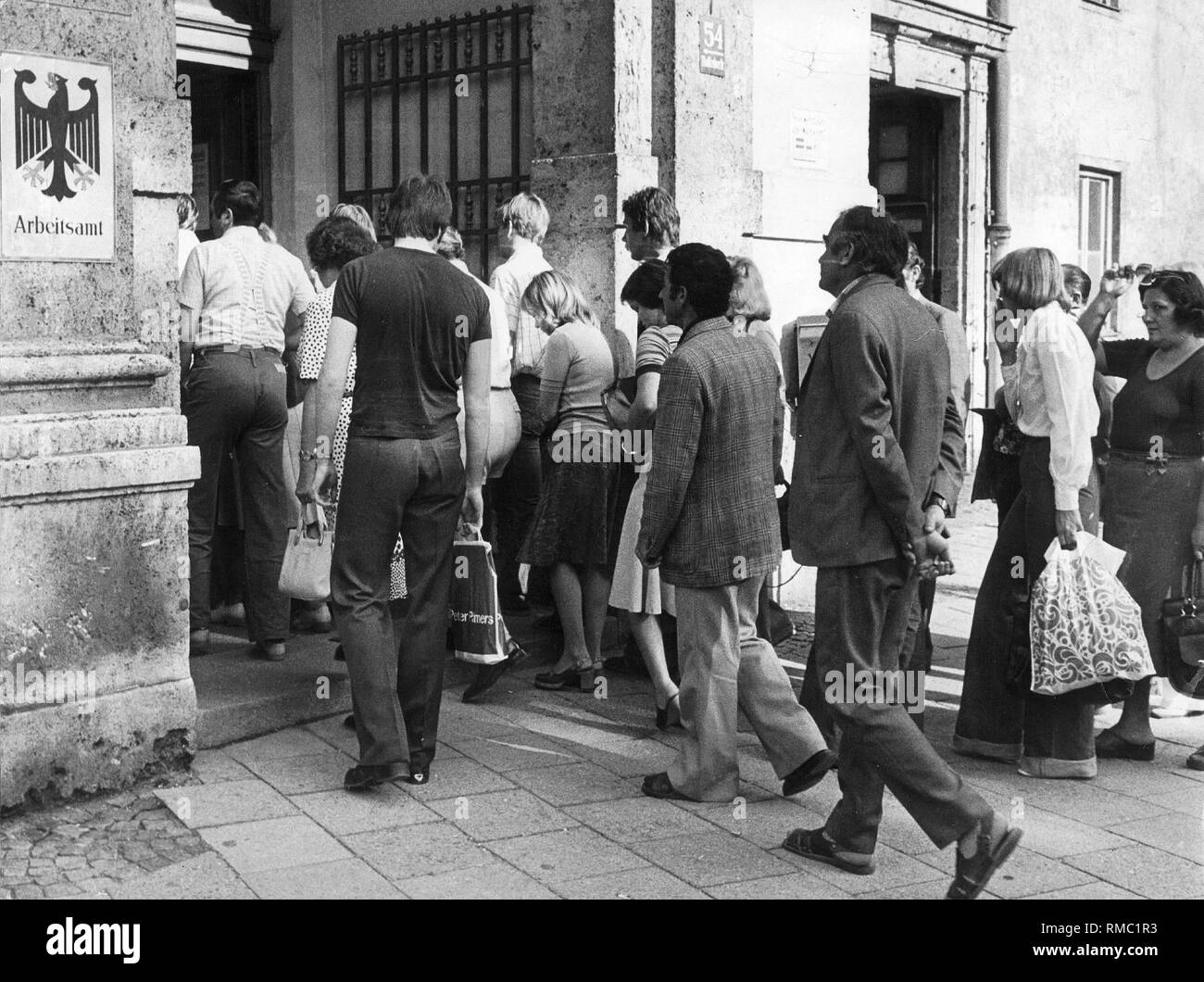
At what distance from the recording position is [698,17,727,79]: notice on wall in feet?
26.8

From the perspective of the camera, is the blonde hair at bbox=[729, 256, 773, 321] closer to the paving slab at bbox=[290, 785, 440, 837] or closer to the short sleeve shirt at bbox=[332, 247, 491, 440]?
the short sleeve shirt at bbox=[332, 247, 491, 440]

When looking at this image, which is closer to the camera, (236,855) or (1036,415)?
(236,855)

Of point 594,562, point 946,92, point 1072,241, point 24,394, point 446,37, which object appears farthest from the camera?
point 1072,241

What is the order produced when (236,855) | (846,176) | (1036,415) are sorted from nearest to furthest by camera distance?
(236,855) → (1036,415) → (846,176)

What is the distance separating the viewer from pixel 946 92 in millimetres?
13227

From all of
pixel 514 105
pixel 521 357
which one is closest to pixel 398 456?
pixel 521 357

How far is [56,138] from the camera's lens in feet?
17.1

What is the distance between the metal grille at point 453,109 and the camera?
333 inches

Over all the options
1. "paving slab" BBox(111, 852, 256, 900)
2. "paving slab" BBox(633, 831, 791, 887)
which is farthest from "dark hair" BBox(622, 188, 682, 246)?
"paving slab" BBox(111, 852, 256, 900)

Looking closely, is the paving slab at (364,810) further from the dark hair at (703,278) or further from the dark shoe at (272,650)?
the dark hair at (703,278)

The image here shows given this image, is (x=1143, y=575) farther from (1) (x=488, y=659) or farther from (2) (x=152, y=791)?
(2) (x=152, y=791)

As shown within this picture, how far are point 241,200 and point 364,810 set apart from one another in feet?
9.74
